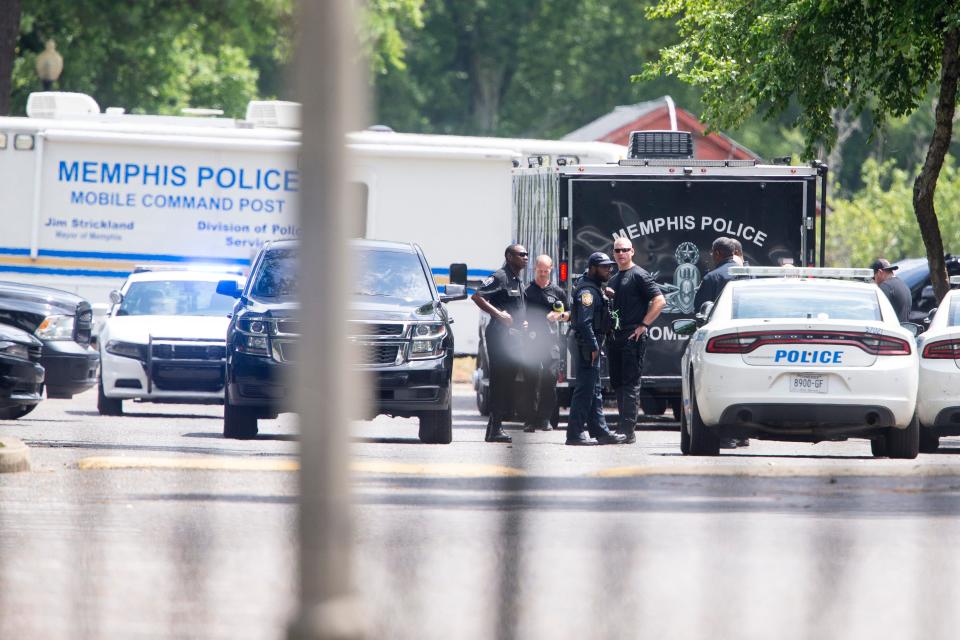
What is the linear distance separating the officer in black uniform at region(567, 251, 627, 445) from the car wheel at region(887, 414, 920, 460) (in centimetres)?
269

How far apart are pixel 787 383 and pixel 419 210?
1207cm

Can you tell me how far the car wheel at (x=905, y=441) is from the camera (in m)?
14.5

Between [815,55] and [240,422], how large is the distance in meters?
7.47

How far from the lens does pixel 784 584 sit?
27.5 ft

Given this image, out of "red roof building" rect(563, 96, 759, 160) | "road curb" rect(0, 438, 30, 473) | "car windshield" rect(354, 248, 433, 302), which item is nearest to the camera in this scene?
"road curb" rect(0, 438, 30, 473)

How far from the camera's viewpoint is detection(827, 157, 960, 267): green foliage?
47.7m

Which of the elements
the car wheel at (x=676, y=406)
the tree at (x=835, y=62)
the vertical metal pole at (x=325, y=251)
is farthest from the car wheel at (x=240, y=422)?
the vertical metal pole at (x=325, y=251)

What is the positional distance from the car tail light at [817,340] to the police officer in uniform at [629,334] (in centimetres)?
238

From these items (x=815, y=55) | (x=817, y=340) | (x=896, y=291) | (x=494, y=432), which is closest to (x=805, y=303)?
(x=817, y=340)

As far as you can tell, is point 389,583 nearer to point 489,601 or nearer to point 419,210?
point 489,601

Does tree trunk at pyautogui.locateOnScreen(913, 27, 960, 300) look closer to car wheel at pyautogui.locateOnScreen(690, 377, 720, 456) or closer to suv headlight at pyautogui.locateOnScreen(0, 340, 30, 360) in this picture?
car wheel at pyautogui.locateOnScreen(690, 377, 720, 456)

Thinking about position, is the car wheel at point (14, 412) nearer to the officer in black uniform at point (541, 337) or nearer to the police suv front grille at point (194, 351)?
the police suv front grille at point (194, 351)

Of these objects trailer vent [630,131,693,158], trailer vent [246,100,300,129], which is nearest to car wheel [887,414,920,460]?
trailer vent [630,131,693,158]

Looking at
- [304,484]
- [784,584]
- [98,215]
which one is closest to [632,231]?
[98,215]
